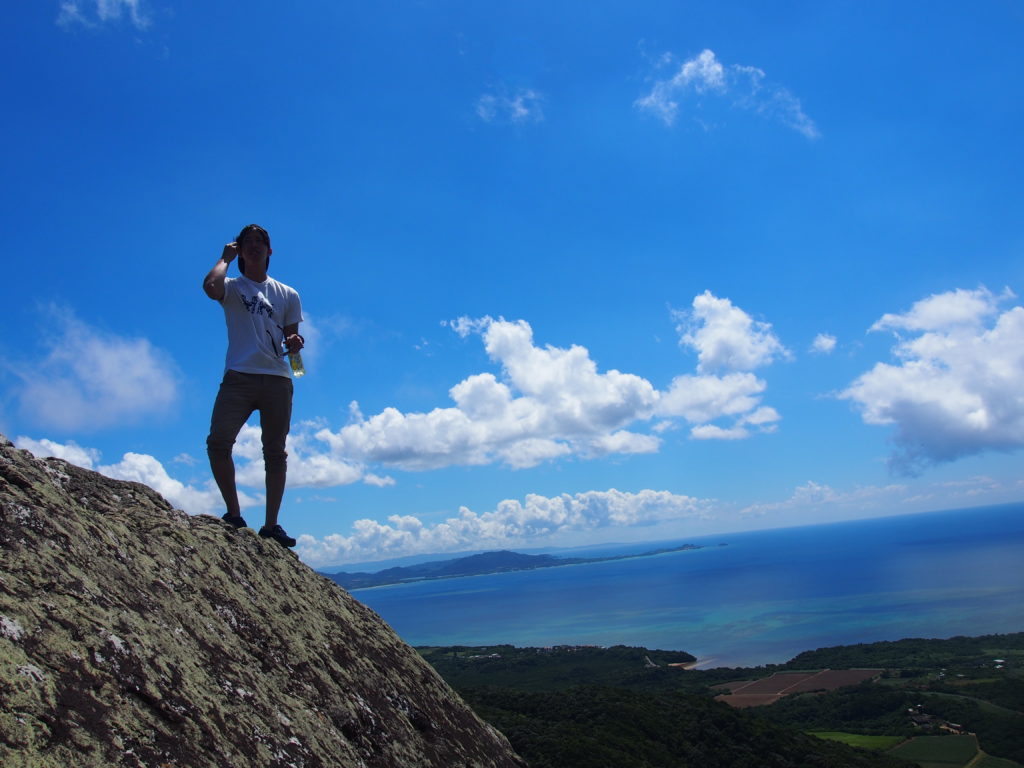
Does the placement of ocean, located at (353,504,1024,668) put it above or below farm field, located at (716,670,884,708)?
below

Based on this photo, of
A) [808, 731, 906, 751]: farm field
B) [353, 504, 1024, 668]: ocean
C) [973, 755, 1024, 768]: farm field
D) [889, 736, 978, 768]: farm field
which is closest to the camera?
[973, 755, 1024, 768]: farm field

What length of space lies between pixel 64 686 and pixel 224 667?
125cm

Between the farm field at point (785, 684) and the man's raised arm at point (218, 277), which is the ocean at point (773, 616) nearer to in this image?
the farm field at point (785, 684)

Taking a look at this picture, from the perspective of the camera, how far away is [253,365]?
19.9 ft

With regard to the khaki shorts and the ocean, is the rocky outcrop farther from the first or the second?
the ocean

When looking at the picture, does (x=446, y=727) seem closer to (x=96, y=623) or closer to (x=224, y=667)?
(x=224, y=667)

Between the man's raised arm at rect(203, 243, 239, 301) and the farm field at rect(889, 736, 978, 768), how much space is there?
53.5 metres

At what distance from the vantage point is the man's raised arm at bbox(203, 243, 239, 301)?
5.95m

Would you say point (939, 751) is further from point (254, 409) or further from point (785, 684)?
point (254, 409)

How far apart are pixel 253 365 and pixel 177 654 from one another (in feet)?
9.81

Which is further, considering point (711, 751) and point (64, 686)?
point (711, 751)

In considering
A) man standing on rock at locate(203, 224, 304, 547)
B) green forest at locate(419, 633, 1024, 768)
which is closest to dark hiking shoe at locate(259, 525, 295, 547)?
man standing on rock at locate(203, 224, 304, 547)

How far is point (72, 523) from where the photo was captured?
404cm

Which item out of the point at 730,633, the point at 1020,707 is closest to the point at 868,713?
the point at 1020,707
